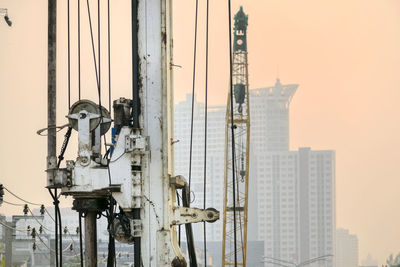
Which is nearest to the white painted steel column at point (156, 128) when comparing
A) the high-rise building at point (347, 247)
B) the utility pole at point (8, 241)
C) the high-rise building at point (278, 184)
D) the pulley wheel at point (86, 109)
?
the pulley wheel at point (86, 109)

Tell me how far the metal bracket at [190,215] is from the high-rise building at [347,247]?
94.6 meters

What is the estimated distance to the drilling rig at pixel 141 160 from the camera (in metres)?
4.97

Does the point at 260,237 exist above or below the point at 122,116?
below

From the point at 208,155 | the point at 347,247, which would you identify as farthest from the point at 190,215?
the point at 347,247

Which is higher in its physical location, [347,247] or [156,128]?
[156,128]

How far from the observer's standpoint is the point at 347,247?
10038cm

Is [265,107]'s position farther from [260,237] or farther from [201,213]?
[201,213]

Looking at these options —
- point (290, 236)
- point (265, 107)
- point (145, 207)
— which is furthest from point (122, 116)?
point (265, 107)

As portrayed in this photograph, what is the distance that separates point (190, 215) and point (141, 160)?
1.71ft

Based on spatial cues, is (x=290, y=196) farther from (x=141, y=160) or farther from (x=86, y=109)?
(x=141, y=160)

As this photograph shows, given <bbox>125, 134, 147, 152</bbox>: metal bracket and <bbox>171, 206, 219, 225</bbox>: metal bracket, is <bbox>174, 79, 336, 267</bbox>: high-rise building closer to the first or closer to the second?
<bbox>171, 206, 219, 225</bbox>: metal bracket

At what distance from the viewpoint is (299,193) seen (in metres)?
88.8

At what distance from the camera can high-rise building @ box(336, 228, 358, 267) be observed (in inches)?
3890

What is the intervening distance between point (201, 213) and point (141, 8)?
1355mm
